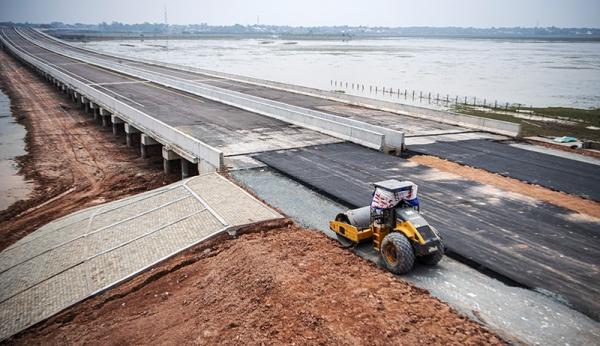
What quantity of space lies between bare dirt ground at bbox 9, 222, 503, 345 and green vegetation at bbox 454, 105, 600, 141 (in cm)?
2285

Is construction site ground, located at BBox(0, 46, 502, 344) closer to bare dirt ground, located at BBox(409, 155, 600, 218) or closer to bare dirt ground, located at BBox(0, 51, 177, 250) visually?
bare dirt ground, located at BBox(409, 155, 600, 218)

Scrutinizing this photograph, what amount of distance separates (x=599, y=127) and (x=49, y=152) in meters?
38.4

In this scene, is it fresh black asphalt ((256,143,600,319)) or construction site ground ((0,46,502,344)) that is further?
fresh black asphalt ((256,143,600,319))

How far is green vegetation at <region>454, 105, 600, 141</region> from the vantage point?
105 ft

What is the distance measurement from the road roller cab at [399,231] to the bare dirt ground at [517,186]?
21.7 ft

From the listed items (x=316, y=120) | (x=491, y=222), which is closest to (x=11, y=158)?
(x=316, y=120)

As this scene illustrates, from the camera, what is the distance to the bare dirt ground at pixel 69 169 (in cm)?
1917

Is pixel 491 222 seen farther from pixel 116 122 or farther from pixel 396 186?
pixel 116 122

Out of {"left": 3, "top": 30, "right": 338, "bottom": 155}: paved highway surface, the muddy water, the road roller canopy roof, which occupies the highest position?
the road roller canopy roof

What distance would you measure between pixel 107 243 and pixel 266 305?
22.6 ft

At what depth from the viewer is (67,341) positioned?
10.0 metres

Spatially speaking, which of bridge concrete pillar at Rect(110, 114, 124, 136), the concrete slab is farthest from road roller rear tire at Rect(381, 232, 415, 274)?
bridge concrete pillar at Rect(110, 114, 124, 136)

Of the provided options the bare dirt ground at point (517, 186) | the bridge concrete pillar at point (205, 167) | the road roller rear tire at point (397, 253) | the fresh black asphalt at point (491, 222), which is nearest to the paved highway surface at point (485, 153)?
the bare dirt ground at point (517, 186)

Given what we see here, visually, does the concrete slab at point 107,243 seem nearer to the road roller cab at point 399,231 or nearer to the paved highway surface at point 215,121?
the road roller cab at point 399,231
